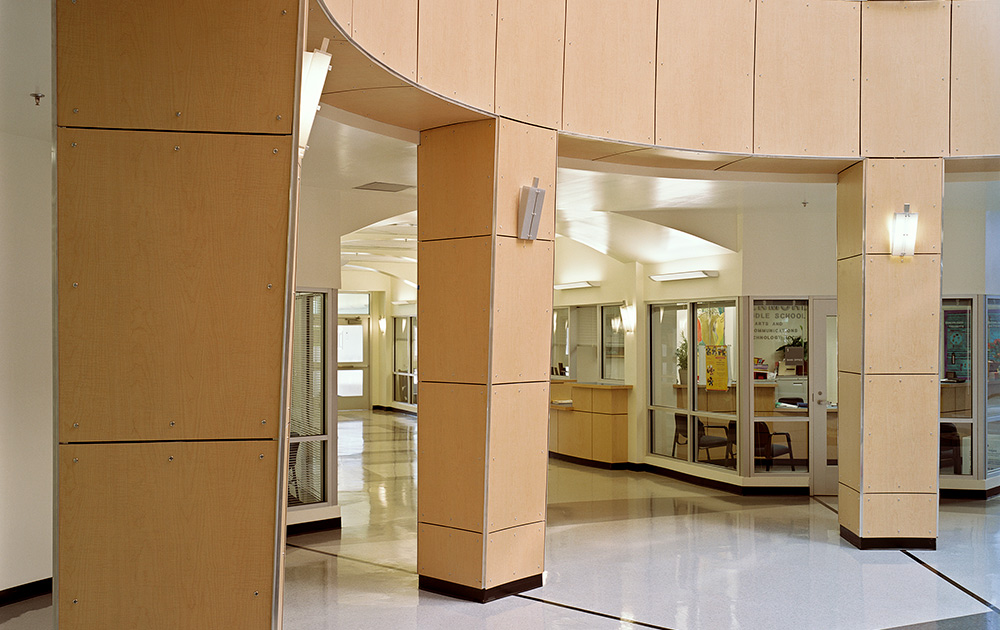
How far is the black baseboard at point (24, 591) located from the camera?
6023 mm

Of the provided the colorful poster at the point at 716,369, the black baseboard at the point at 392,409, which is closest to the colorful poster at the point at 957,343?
the colorful poster at the point at 716,369

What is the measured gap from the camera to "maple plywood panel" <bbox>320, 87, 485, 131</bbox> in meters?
5.49

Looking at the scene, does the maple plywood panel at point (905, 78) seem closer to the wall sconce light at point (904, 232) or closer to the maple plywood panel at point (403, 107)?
the wall sconce light at point (904, 232)

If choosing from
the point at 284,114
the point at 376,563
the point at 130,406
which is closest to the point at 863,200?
the point at 376,563

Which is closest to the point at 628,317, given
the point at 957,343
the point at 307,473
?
the point at 957,343

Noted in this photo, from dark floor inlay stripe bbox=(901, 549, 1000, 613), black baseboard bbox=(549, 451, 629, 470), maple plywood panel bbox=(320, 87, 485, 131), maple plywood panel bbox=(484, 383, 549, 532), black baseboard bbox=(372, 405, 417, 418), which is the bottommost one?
black baseboard bbox=(372, 405, 417, 418)

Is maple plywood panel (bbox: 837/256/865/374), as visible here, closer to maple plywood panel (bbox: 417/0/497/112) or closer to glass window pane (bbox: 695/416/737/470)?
glass window pane (bbox: 695/416/737/470)

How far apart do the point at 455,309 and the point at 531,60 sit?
194 cm

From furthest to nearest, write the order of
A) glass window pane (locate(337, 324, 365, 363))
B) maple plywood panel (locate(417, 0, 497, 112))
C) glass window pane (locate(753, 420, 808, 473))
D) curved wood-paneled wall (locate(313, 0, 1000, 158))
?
glass window pane (locate(337, 324, 365, 363)) < glass window pane (locate(753, 420, 808, 473)) < curved wood-paneled wall (locate(313, 0, 1000, 158)) < maple plywood panel (locate(417, 0, 497, 112))

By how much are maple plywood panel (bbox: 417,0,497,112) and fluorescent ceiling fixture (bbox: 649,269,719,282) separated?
5.76m

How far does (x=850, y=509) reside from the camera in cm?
789

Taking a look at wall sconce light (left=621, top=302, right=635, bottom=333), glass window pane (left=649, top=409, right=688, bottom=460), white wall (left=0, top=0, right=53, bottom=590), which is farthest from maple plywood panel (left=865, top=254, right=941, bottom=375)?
white wall (left=0, top=0, right=53, bottom=590)

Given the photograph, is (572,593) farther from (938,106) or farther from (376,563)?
(938,106)

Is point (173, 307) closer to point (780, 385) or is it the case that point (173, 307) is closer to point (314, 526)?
point (314, 526)
